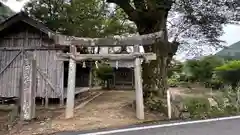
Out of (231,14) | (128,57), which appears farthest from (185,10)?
(128,57)

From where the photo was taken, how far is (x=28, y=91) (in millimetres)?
9500

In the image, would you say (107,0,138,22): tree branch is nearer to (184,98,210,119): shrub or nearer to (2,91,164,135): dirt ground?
(2,91,164,135): dirt ground

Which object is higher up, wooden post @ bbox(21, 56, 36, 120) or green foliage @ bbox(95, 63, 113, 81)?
green foliage @ bbox(95, 63, 113, 81)

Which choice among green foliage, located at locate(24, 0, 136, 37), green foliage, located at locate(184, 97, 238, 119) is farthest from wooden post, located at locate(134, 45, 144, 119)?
green foliage, located at locate(24, 0, 136, 37)

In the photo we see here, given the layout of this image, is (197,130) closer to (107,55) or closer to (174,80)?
(107,55)

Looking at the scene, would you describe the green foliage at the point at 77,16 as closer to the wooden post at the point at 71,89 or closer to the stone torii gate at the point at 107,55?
the stone torii gate at the point at 107,55

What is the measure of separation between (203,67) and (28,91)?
59.4ft

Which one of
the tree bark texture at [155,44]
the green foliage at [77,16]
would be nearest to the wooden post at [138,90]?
the tree bark texture at [155,44]

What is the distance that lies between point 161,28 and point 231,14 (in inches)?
124

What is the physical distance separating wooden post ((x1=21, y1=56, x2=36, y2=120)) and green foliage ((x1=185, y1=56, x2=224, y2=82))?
16.9 meters

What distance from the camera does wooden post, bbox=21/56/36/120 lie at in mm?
9359

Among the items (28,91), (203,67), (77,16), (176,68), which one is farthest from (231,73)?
(28,91)

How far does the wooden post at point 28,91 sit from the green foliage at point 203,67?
16860 millimetres

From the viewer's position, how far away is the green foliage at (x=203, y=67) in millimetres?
23922
